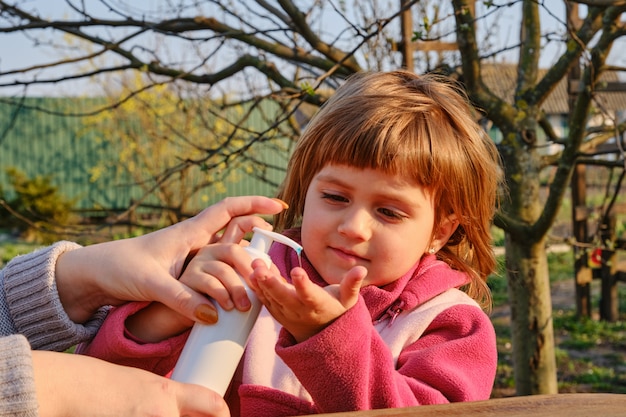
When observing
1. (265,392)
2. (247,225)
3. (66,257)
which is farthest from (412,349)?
(66,257)

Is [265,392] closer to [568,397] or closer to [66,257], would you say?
[66,257]

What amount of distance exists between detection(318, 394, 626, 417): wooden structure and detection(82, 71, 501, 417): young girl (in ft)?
0.87

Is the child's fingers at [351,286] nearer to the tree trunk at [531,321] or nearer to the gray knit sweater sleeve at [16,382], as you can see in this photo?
the gray knit sweater sleeve at [16,382]

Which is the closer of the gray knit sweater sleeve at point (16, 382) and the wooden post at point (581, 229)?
the gray knit sweater sleeve at point (16, 382)

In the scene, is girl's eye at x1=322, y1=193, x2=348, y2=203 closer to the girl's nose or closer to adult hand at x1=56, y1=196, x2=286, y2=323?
the girl's nose

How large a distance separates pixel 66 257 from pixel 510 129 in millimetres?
2380

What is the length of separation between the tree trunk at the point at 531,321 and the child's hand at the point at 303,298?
246 cm

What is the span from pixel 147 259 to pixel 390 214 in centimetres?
53

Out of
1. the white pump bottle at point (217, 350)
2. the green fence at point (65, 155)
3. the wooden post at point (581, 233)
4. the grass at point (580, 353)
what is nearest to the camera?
the white pump bottle at point (217, 350)

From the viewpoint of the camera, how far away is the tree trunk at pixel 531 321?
343cm

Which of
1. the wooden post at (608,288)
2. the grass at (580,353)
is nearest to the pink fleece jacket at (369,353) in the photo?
the grass at (580,353)

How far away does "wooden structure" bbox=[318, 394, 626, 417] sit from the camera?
0.87 metres

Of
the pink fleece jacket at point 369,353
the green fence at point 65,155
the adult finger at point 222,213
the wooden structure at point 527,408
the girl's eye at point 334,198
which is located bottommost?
the green fence at point 65,155

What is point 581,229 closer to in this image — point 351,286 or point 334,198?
point 334,198
